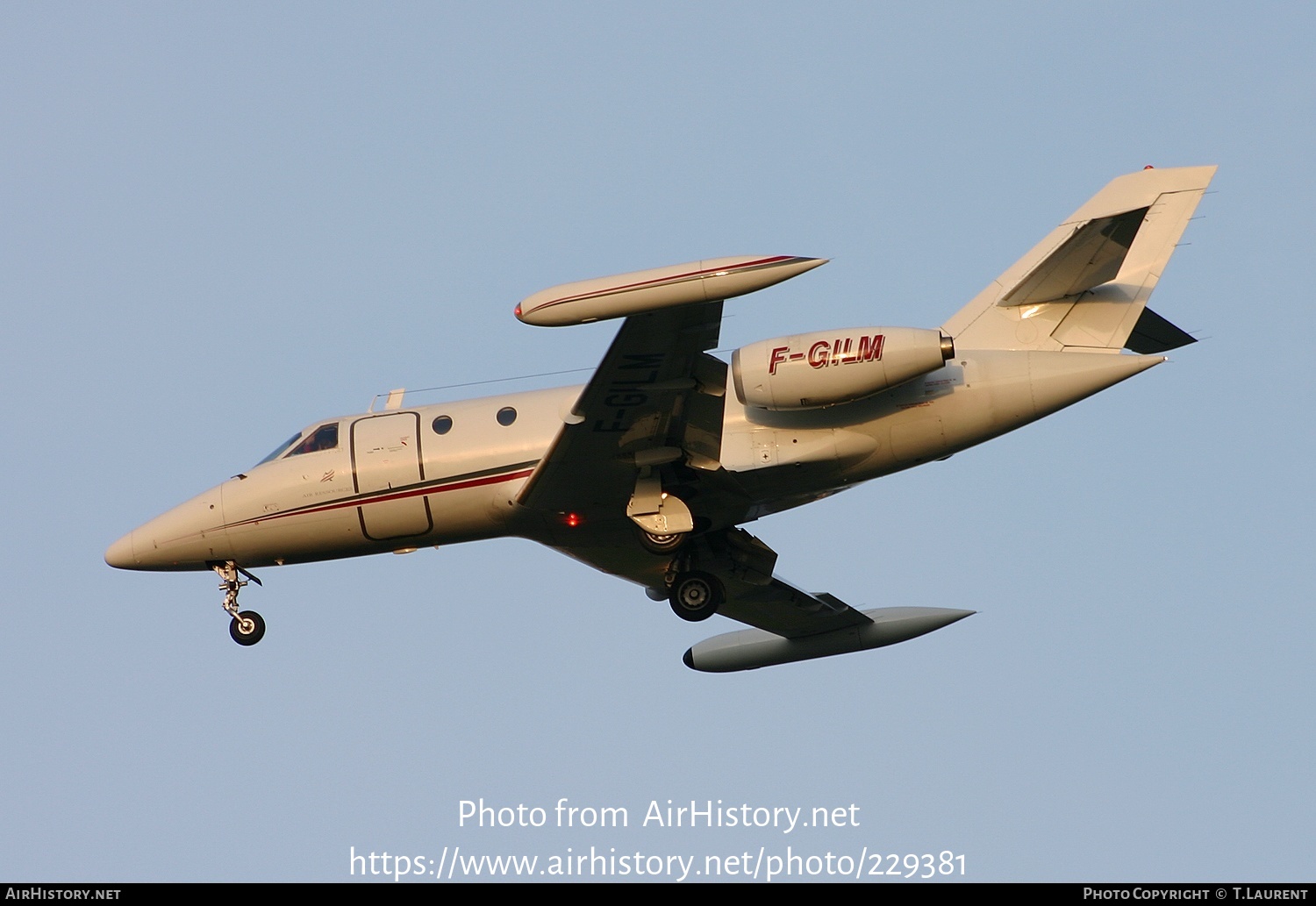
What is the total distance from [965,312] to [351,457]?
31.0ft

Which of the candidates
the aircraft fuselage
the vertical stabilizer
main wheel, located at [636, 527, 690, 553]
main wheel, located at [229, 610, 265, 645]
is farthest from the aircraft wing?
main wheel, located at [229, 610, 265, 645]

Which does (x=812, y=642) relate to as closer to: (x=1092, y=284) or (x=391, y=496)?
(x=391, y=496)

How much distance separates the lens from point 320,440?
24.9m

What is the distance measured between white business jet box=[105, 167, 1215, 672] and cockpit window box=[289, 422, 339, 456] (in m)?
0.02

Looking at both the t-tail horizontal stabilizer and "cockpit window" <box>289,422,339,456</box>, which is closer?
"cockpit window" <box>289,422,339,456</box>

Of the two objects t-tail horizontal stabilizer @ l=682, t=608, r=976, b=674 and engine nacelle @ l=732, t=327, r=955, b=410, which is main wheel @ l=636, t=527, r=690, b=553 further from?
t-tail horizontal stabilizer @ l=682, t=608, r=976, b=674

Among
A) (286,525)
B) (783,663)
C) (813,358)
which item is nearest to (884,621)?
(783,663)

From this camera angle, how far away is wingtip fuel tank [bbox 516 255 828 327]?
19047 millimetres

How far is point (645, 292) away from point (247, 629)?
10.1m

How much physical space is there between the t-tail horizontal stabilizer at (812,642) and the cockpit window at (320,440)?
26.2ft

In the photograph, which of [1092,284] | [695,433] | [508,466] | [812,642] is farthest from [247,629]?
[1092,284]

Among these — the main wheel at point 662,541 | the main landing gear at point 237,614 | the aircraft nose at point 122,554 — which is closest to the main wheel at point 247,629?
the main landing gear at point 237,614

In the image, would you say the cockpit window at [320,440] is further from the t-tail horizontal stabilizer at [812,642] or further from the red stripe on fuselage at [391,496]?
the t-tail horizontal stabilizer at [812,642]

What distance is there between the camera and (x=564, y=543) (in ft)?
82.0
